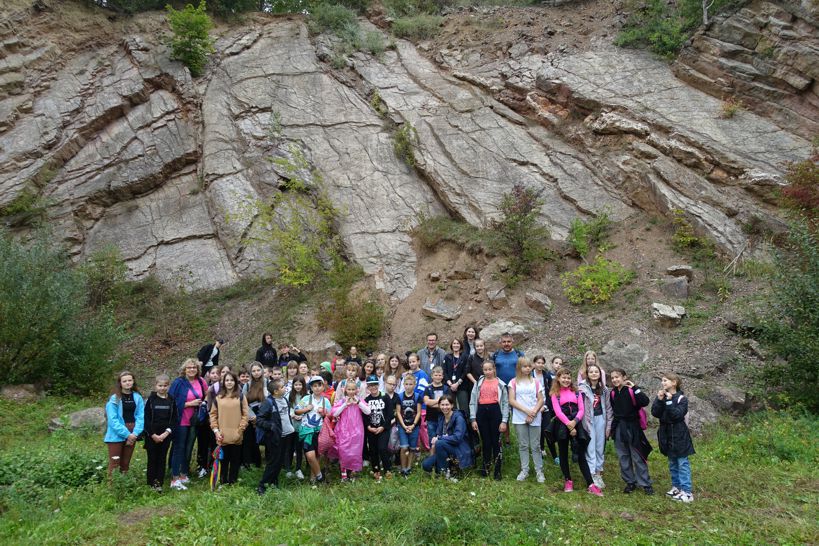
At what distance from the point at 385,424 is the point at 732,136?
14049mm

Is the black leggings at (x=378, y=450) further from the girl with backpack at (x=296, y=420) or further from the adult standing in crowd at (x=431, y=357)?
the adult standing in crowd at (x=431, y=357)

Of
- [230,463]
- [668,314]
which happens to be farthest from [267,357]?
[668,314]

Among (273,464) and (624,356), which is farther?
(624,356)

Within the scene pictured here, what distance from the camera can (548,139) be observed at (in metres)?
18.0

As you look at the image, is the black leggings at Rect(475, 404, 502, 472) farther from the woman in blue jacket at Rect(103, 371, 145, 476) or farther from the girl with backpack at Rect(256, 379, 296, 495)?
the woman in blue jacket at Rect(103, 371, 145, 476)

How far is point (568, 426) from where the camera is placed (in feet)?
23.0

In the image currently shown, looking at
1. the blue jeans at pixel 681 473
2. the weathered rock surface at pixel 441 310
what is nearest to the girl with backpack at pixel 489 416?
the blue jeans at pixel 681 473

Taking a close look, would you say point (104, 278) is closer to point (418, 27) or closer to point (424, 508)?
point (424, 508)

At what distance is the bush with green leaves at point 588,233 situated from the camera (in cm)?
1466

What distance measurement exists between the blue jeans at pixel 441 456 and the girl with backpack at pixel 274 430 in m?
1.99

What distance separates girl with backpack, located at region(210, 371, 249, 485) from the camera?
7.02m

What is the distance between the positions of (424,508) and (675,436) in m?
3.30

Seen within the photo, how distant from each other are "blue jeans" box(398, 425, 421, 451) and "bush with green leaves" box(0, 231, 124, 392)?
8.47 meters

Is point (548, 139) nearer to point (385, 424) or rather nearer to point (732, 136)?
point (732, 136)
